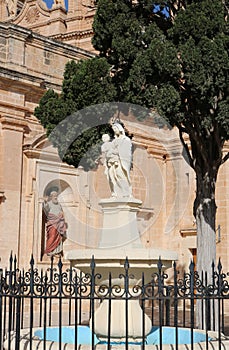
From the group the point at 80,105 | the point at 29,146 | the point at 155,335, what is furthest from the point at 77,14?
the point at 155,335

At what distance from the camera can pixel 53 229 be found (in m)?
15.6

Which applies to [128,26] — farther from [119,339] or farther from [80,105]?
[119,339]

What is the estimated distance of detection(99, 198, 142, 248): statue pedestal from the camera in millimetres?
7227

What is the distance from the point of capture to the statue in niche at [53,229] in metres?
15.5

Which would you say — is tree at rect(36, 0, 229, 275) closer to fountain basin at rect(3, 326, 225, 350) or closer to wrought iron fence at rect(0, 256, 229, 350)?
fountain basin at rect(3, 326, 225, 350)

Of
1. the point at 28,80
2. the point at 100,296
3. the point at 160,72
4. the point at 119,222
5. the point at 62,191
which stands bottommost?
the point at 100,296

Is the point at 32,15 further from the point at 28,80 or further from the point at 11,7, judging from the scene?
the point at 28,80

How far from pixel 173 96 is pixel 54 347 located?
13.0ft

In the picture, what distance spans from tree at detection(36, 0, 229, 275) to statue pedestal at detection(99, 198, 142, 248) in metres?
1.68

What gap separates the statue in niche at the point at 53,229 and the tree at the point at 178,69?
255 inches

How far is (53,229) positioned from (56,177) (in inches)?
52.3

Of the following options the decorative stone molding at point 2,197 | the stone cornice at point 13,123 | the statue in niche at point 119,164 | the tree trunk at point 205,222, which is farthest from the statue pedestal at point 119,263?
the stone cornice at point 13,123

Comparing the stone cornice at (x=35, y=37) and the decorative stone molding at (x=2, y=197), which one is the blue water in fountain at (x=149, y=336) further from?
the stone cornice at (x=35, y=37)

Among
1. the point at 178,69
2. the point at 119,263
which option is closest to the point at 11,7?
the point at 178,69
